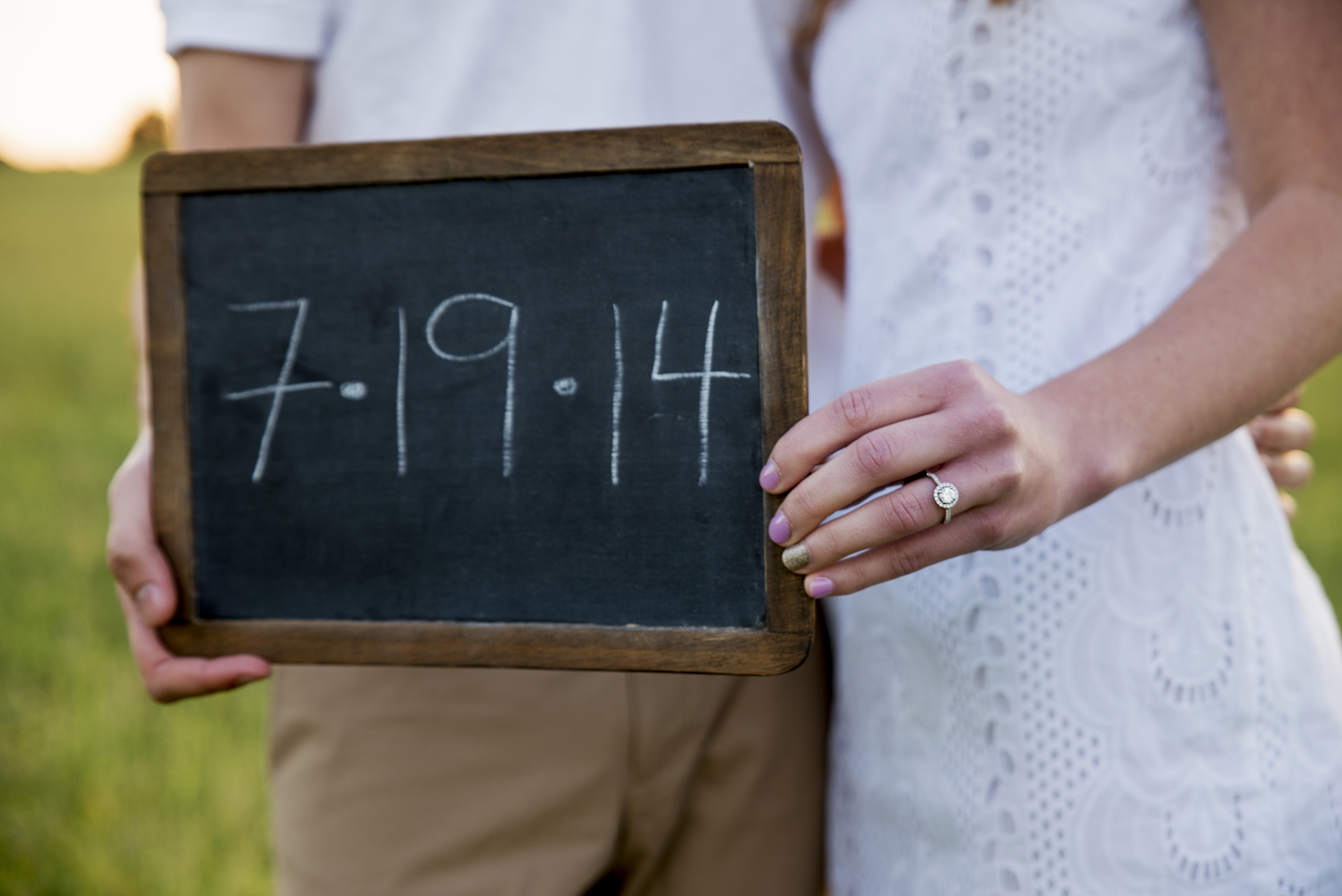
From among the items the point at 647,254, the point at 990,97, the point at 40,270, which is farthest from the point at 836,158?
the point at 40,270

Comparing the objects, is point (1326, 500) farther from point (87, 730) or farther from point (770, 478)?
point (87, 730)

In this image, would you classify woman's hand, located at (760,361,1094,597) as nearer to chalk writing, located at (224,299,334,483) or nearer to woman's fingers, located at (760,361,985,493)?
woman's fingers, located at (760,361,985,493)

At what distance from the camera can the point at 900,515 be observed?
696 millimetres

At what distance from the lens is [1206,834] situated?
2.91 feet

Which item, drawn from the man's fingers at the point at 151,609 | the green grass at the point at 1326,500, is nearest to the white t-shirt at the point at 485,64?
the man's fingers at the point at 151,609

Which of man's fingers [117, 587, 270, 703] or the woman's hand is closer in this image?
the woman's hand

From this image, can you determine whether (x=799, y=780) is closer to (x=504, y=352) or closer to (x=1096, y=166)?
(x=504, y=352)

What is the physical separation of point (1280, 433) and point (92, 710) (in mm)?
3068

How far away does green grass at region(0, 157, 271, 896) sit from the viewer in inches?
87.2

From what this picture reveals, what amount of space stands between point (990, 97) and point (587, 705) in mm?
784

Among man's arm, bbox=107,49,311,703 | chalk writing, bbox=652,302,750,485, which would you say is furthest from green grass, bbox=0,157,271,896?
chalk writing, bbox=652,302,750,485

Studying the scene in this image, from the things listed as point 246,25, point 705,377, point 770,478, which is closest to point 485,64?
point 246,25

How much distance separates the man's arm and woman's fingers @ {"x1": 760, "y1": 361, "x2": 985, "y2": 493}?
0.60 metres

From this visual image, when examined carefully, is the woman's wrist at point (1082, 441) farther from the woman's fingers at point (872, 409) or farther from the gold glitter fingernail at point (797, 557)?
the gold glitter fingernail at point (797, 557)
